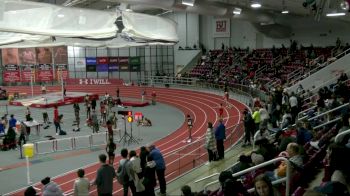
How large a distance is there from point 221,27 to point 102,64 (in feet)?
50.2

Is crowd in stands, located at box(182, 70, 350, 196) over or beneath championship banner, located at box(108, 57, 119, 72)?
beneath

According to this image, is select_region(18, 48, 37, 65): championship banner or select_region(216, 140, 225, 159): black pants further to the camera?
select_region(18, 48, 37, 65): championship banner

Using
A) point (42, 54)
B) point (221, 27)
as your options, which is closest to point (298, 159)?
point (221, 27)

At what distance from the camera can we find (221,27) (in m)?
46.7

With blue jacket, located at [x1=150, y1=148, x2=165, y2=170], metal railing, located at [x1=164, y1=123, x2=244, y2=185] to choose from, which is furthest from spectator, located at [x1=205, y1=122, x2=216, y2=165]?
blue jacket, located at [x1=150, y1=148, x2=165, y2=170]

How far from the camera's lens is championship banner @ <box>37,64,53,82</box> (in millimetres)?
45438

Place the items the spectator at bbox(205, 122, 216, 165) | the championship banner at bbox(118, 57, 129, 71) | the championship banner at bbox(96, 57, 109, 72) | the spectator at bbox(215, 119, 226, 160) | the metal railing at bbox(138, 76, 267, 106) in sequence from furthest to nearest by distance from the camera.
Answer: the championship banner at bbox(118, 57, 129, 71) → the championship banner at bbox(96, 57, 109, 72) → the metal railing at bbox(138, 76, 267, 106) → the spectator at bbox(215, 119, 226, 160) → the spectator at bbox(205, 122, 216, 165)

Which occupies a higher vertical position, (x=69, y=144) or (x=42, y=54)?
(x=42, y=54)

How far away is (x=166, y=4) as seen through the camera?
866 inches

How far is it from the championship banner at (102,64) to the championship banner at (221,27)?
13880mm

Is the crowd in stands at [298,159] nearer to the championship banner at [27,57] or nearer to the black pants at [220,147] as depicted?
the black pants at [220,147]

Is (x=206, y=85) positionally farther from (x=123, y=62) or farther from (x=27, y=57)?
(x=27, y=57)

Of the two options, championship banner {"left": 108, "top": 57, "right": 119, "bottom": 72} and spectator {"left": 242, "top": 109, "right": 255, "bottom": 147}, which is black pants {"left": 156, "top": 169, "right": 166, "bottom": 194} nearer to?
spectator {"left": 242, "top": 109, "right": 255, "bottom": 147}

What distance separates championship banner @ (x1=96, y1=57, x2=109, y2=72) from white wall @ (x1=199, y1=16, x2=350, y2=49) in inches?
514
